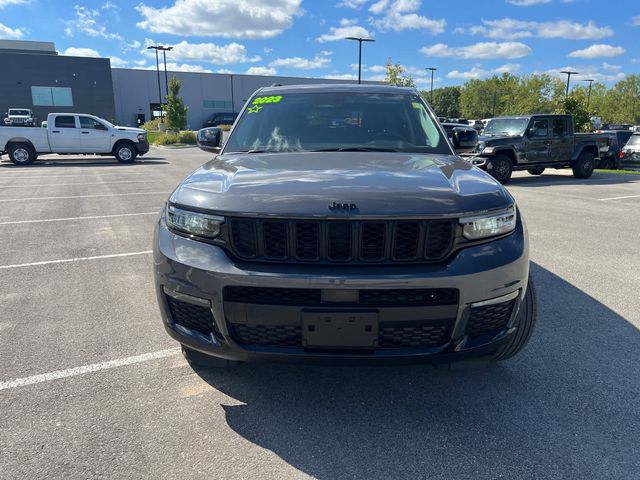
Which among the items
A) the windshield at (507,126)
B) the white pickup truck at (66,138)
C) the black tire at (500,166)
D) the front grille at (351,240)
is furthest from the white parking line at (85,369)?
the white pickup truck at (66,138)

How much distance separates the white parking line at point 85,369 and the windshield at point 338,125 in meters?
1.56

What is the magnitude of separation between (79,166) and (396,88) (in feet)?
58.1

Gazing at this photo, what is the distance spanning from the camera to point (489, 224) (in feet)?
7.45

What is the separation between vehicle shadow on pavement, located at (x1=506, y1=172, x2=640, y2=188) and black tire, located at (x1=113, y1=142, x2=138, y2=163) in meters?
15.0

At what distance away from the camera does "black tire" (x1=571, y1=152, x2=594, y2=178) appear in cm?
1480

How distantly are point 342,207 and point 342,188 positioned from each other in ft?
0.55

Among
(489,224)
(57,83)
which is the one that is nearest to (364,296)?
(489,224)

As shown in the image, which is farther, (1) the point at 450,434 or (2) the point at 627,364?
(2) the point at 627,364

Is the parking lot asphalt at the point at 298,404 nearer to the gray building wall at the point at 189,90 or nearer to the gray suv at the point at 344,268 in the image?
the gray suv at the point at 344,268

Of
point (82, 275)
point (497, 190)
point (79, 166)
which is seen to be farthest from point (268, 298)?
point (79, 166)

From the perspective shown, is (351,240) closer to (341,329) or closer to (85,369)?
(341,329)

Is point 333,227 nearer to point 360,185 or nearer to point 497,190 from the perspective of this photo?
point 360,185

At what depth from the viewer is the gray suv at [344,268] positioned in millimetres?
2072

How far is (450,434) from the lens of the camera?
2344mm
